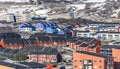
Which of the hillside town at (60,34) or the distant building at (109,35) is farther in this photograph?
the distant building at (109,35)

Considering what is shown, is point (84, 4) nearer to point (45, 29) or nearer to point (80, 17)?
point (80, 17)

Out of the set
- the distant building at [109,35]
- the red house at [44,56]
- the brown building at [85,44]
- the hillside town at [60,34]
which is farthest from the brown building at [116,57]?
the distant building at [109,35]

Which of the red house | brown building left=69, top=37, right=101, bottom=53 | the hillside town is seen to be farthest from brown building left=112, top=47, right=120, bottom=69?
brown building left=69, top=37, right=101, bottom=53

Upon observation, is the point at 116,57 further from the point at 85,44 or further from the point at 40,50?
the point at 85,44

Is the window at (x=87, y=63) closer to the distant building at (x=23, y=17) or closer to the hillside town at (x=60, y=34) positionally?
the hillside town at (x=60, y=34)

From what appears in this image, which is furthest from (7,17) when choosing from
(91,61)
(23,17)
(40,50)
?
(91,61)

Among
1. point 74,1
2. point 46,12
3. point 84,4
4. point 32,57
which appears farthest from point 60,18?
point 32,57

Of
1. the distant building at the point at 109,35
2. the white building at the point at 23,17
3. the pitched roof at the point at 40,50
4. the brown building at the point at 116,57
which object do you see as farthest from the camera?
the white building at the point at 23,17

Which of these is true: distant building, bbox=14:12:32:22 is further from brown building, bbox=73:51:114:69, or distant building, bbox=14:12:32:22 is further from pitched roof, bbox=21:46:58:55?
brown building, bbox=73:51:114:69
